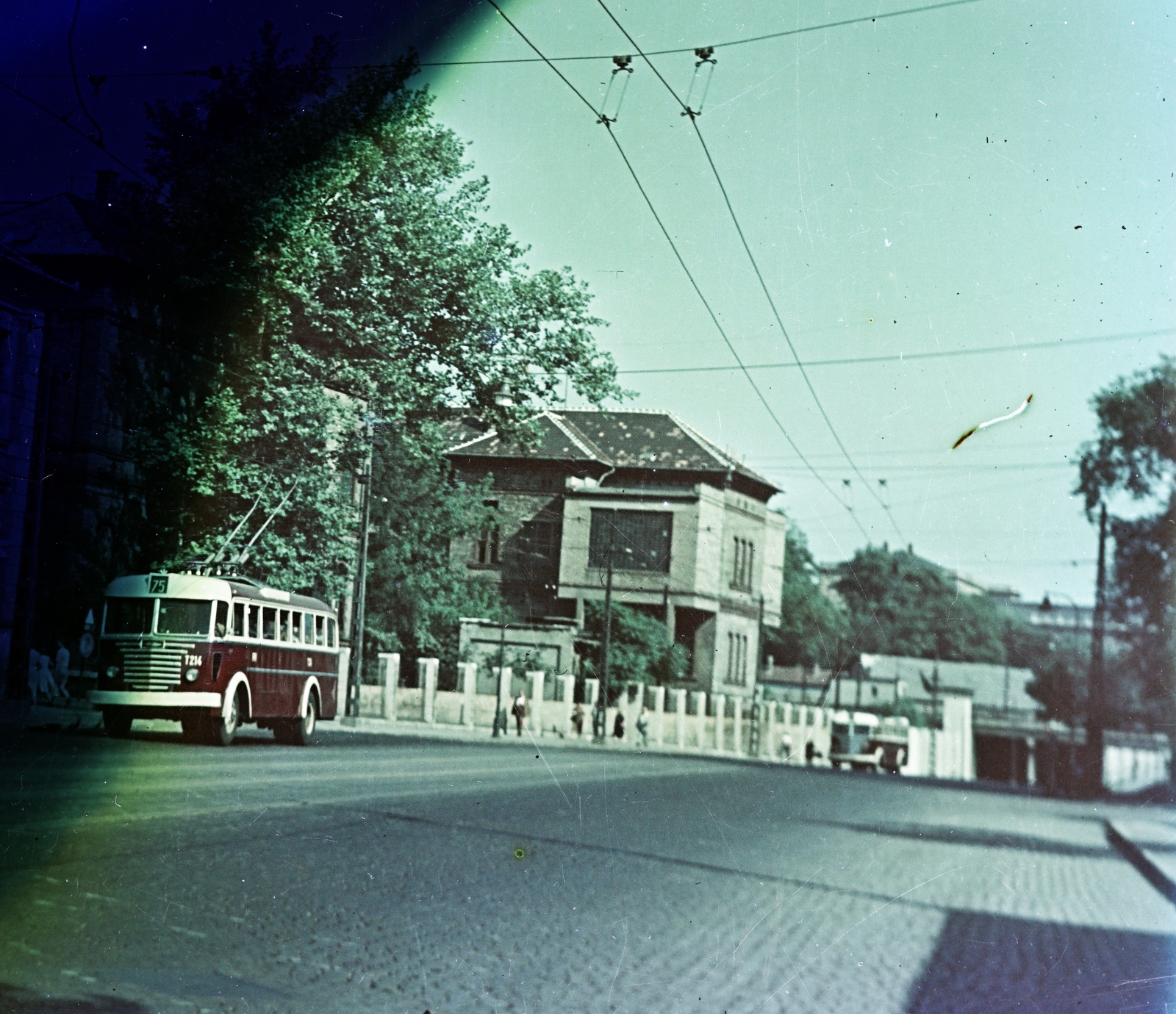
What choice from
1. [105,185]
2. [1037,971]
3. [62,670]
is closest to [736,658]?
[62,670]

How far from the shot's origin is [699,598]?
3439mm

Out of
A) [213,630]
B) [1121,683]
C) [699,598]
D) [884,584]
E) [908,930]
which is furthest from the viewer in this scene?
[908,930]

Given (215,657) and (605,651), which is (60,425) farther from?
(605,651)

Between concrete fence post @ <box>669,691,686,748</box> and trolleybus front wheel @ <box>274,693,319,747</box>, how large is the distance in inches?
34.1

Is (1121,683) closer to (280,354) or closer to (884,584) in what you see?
(884,584)

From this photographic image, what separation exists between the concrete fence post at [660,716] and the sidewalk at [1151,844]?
185 centimetres

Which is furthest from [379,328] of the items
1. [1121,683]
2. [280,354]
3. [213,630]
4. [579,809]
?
[1121,683]

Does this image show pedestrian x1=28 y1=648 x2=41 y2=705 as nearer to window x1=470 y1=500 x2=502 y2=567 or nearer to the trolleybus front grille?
the trolleybus front grille

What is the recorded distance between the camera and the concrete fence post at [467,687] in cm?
323

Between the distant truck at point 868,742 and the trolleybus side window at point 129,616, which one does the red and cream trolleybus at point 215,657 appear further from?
the distant truck at point 868,742

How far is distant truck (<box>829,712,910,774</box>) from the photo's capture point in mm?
3637

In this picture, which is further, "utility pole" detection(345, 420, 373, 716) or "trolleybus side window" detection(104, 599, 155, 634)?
"utility pole" detection(345, 420, 373, 716)

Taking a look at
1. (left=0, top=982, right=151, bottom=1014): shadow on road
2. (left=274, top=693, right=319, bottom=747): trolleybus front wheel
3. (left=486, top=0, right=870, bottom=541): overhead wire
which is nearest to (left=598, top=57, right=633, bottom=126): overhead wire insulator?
(left=486, top=0, right=870, bottom=541): overhead wire

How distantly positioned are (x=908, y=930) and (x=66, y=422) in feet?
13.8
